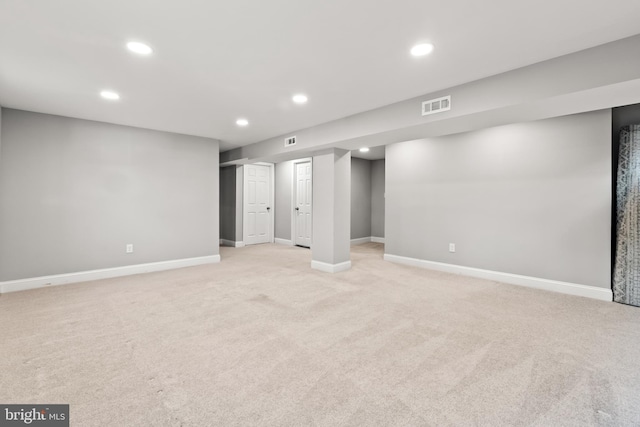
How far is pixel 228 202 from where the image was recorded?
7.91 m

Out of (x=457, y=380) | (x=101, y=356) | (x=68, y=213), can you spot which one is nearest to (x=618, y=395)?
(x=457, y=380)

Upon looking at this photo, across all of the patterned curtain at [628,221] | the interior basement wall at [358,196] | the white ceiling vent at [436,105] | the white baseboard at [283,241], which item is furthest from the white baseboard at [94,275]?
the patterned curtain at [628,221]

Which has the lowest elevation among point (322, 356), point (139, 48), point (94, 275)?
point (322, 356)

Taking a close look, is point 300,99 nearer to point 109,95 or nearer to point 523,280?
point 109,95

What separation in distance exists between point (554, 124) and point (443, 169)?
158cm

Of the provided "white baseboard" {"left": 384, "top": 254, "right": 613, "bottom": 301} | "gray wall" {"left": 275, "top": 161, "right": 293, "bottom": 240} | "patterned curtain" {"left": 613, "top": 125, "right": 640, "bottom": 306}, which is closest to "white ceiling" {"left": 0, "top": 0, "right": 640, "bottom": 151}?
"patterned curtain" {"left": 613, "top": 125, "right": 640, "bottom": 306}

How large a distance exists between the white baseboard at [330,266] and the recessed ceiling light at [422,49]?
338 centimetres

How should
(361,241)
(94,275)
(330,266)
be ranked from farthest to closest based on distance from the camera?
(361,241) < (330,266) < (94,275)

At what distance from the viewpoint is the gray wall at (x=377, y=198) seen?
839 centimetres

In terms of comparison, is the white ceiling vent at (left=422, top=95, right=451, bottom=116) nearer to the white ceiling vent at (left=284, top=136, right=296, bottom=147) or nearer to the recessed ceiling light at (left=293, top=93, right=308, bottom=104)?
the recessed ceiling light at (left=293, top=93, right=308, bottom=104)

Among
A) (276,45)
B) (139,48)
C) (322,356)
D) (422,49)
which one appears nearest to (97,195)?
(139,48)

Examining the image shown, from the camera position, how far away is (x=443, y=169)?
5.04 meters

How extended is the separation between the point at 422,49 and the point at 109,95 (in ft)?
11.4

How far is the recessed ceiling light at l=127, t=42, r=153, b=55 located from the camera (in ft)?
7.57
